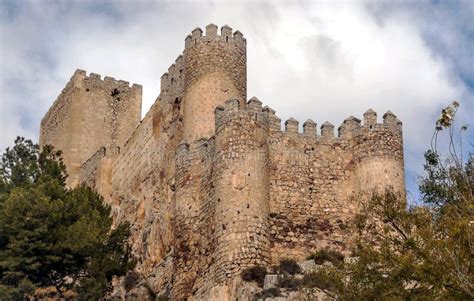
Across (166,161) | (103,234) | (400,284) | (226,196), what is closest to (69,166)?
(166,161)

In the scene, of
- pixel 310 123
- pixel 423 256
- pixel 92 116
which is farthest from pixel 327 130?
pixel 92 116

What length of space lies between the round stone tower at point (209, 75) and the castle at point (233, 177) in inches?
1.5

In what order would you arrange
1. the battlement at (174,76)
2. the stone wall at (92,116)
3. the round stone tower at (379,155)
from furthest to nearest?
the stone wall at (92,116)
the battlement at (174,76)
the round stone tower at (379,155)

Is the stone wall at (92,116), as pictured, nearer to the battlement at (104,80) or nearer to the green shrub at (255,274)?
the battlement at (104,80)

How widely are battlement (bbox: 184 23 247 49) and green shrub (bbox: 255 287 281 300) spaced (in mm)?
11354

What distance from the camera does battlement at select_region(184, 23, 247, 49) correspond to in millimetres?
36438

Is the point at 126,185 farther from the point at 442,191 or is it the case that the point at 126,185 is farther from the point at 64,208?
the point at 442,191

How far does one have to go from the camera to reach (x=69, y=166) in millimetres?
48656

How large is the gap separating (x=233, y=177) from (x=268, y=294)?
4.26m

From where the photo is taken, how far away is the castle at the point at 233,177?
30.8m

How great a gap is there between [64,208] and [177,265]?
4288mm

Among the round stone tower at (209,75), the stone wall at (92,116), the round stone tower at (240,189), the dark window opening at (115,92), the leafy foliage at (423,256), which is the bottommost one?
the leafy foliage at (423,256)

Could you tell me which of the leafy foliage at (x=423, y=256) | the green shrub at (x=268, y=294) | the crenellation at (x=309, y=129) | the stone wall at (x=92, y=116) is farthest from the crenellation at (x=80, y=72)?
the leafy foliage at (x=423, y=256)

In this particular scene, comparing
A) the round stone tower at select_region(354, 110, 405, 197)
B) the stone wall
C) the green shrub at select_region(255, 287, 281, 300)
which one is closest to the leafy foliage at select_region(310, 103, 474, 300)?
the green shrub at select_region(255, 287, 281, 300)
